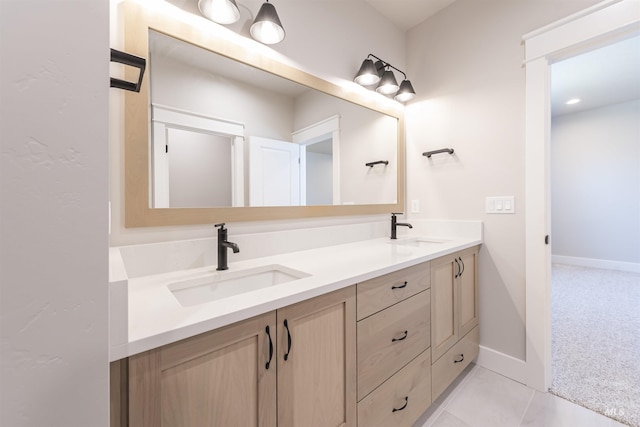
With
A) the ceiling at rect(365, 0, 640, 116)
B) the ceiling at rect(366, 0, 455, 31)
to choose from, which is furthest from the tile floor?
the ceiling at rect(366, 0, 455, 31)

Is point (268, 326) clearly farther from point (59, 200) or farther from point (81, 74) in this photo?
point (81, 74)

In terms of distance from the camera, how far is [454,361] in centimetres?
161

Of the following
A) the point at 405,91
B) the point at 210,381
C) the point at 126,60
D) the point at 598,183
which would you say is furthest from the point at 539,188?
the point at 598,183

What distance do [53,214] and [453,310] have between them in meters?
1.82

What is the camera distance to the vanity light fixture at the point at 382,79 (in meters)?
1.82

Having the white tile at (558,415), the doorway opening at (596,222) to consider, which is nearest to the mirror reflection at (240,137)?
the white tile at (558,415)

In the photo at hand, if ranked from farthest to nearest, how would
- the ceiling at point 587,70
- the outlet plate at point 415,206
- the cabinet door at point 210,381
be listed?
the outlet plate at point 415,206 < the ceiling at point 587,70 < the cabinet door at point 210,381

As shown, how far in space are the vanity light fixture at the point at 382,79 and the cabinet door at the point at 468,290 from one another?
127cm

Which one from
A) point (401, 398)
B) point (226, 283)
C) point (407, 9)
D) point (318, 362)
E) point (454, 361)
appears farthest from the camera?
point (407, 9)

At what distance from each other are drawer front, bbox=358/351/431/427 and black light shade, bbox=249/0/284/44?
1700 mm

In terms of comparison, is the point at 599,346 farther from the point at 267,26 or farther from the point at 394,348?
the point at 267,26

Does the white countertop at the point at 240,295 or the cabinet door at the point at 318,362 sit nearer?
the white countertop at the point at 240,295

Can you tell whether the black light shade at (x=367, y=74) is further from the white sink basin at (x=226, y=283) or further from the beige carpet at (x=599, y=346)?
the beige carpet at (x=599, y=346)

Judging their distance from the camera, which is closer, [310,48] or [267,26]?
[267,26]
